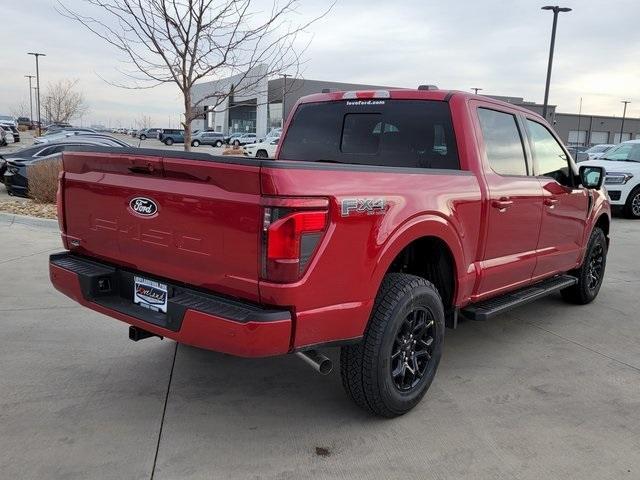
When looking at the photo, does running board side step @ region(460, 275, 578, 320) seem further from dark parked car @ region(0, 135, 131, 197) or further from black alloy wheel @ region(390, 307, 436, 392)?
dark parked car @ region(0, 135, 131, 197)

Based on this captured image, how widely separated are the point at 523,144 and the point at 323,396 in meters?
2.55

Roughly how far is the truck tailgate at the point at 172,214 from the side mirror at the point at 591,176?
384 centimetres

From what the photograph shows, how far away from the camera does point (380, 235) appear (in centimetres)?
296

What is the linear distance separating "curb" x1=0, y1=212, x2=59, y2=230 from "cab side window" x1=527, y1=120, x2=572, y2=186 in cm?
730

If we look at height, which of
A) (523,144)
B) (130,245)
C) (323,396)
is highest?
(523,144)

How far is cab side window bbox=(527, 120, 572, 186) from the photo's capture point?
4754 millimetres

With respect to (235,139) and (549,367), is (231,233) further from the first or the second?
(235,139)

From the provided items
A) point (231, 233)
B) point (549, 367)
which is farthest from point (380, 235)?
point (549, 367)


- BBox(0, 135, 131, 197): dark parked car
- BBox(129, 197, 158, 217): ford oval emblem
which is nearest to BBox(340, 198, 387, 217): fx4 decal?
BBox(129, 197, 158, 217): ford oval emblem

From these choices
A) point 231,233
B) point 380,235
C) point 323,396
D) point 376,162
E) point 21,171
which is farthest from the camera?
point 21,171

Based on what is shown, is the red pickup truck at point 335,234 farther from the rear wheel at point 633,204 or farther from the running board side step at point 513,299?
the rear wheel at point 633,204

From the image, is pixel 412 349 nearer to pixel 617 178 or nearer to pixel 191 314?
pixel 191 314

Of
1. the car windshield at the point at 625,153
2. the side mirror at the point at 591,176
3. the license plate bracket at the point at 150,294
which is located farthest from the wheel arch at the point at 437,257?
the car windshield at the point at 625,153

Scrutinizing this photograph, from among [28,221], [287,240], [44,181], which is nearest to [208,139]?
[44,181]
